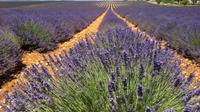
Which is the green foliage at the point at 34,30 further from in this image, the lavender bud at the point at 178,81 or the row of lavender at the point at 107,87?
the lavender bud at the point at 178,81

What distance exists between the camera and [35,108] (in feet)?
7.59

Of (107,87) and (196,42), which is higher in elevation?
(107,87)

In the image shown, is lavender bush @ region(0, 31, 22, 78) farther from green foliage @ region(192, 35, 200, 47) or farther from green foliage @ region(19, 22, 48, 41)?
green foliage @ region(192, 35, 200, 47)

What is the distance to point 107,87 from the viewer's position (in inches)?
96.0

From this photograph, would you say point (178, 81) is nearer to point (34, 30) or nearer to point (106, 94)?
point (106, 94)

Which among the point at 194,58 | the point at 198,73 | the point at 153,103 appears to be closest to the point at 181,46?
the point at 194,58

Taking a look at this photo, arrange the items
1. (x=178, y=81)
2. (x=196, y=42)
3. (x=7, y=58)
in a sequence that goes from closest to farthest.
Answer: (x=178, y=81)
(x=7, y=58)
(x=196, y=42)

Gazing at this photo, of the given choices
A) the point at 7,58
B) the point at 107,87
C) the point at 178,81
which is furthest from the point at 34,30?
the point at 178,81

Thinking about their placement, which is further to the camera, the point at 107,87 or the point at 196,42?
the point at 196,42

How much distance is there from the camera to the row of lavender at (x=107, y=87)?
226 cm

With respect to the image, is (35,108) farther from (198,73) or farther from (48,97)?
(198,73)

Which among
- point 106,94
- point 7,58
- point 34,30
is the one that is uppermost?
point 106,94

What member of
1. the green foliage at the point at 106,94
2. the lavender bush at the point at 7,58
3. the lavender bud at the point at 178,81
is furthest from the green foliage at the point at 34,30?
the lavender bud at the point at 178,81

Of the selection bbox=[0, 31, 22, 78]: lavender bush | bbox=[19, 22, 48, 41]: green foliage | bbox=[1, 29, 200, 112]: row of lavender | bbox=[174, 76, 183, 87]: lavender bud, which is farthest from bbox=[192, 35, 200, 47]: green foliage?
bbox=[174, 76, 183, 87]: lavender bud
